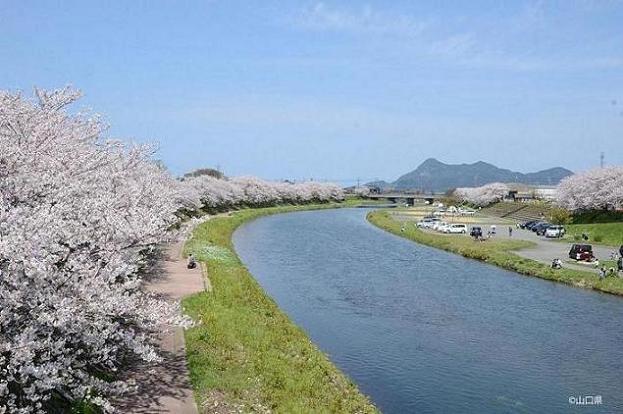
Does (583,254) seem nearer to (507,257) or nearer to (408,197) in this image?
(507,257)

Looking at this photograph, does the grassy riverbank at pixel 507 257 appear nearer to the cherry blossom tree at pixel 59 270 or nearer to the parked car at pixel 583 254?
the parked car at pixel 583 254

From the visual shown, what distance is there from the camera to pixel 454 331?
2211 centimetres

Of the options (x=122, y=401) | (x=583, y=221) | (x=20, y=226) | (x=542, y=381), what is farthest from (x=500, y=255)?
(x=20, y=226)

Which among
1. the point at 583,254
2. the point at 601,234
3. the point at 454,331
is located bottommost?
the point at 454,331

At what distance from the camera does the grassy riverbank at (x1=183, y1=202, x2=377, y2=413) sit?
12.4 meters

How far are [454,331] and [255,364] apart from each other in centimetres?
1019

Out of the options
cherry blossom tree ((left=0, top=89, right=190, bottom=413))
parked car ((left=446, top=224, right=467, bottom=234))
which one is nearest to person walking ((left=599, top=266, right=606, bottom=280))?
parked car ((left=446, top=224, right=467, bottom=234))

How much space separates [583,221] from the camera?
61938 millimetres

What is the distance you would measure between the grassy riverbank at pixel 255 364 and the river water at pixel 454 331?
5.14ft

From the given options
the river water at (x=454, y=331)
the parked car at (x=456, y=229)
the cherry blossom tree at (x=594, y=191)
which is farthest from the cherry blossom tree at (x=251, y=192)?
the cherry blossom tree at (x=594, y=191)

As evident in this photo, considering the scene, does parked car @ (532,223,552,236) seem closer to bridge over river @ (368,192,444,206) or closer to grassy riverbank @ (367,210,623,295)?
grassy riverbank @ (367,210,623,295)

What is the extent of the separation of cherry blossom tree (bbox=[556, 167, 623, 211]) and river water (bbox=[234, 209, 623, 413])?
1090 inches

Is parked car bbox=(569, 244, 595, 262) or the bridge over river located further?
the bridge over river

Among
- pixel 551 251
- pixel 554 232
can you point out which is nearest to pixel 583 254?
pixel 551 251
